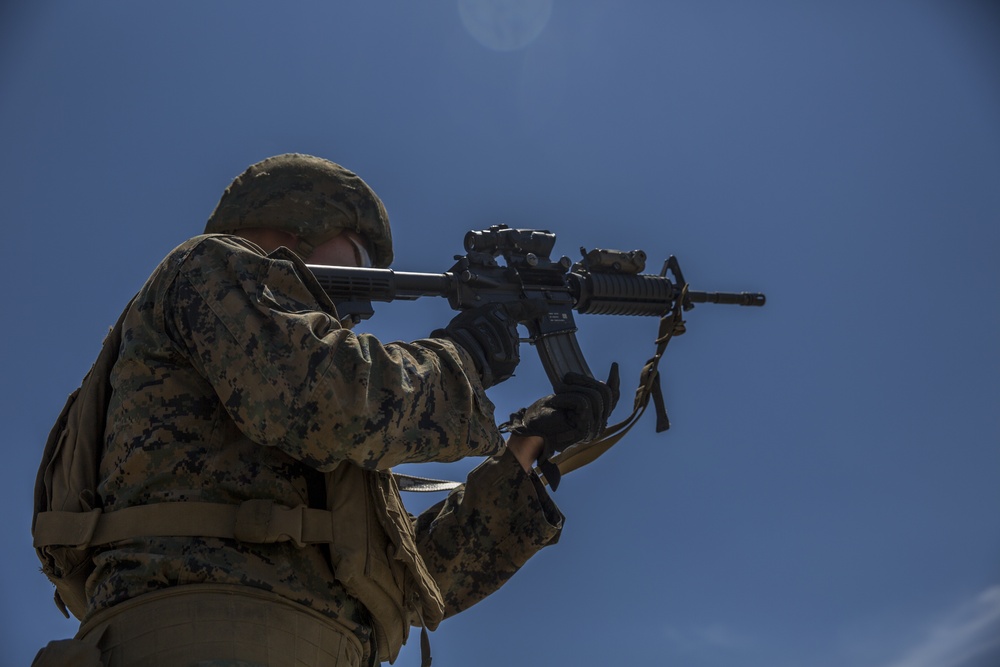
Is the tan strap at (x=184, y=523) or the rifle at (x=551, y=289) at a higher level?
the rifle at (x=551, y=289)

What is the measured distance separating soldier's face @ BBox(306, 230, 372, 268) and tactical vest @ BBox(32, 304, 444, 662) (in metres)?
1.13

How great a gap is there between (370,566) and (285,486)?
Answer: 0.47 meters

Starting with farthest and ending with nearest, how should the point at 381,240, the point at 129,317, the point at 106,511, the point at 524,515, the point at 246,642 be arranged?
the point at 524,515 < the point at 381,240 < the point at 129,317 < the point at 106,511 < the point at 246,642

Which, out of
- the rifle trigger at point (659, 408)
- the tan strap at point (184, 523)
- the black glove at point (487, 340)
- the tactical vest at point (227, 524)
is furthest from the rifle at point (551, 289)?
the tan strap at point (184, 523)

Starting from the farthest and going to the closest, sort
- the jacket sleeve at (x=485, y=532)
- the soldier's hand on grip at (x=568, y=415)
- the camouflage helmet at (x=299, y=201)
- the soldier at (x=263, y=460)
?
the soldier's hand on grip at (x=568, y=415) → the jacket sleeve at (x=485, y=532) → the camouflage helmet at (x=299, y=201) → the soldier at (x=263, y=460)

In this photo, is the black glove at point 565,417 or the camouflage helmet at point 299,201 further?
the black glove at point 565,417

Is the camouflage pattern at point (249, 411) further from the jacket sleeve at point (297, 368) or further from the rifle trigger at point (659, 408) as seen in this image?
the rifle trigger at point (659, 408)

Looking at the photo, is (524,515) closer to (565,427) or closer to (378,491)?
(565,427)

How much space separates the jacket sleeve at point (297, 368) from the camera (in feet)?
13.3

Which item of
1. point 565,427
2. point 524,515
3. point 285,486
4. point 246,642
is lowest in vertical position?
point 246,642

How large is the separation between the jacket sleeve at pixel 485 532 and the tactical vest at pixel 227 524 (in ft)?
3.30

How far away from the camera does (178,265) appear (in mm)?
4375

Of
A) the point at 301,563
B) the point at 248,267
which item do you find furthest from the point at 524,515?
the point at 248,267

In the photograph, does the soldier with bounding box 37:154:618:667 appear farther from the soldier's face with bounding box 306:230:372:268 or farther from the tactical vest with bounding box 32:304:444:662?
the soldier's face with bounding box 306:230:372:268
